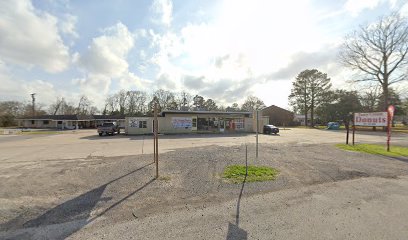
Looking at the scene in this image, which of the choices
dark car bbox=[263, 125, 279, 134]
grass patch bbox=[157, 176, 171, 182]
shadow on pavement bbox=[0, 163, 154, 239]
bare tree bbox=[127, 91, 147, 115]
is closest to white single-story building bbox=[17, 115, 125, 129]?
bare tree bbox=[127, 91, 147, 115]

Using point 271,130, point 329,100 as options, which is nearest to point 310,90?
point 329,100

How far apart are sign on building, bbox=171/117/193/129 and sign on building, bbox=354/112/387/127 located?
20.5m

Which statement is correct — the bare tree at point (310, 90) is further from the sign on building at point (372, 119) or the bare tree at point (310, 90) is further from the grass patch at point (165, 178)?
the grass patch at point (165, 178)

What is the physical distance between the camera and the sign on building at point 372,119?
17.2m

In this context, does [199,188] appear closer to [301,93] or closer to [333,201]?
[333,201]

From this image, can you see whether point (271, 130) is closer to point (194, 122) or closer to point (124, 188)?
point (194, 122)

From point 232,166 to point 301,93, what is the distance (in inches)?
2072

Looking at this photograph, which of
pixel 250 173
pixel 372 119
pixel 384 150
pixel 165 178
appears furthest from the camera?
pixel 372 119

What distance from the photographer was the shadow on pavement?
4104mm

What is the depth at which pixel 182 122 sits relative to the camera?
111 feet

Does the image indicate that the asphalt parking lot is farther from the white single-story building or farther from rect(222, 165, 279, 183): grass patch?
the white single-story building

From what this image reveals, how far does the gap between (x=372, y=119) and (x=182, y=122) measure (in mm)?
22363

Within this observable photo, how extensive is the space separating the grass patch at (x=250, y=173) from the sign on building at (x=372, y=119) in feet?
44.1

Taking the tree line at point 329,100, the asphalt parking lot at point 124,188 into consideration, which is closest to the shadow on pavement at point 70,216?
the asphalt parking lot at point 124,188
